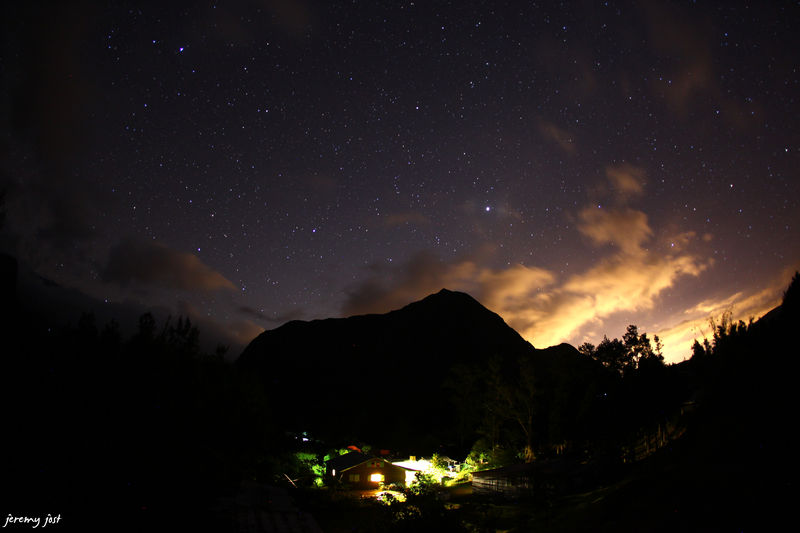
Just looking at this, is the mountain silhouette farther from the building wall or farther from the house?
the building wall

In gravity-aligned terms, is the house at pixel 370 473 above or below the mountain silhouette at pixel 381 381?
below

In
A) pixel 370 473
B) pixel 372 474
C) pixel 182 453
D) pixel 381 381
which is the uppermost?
pixel 381 381

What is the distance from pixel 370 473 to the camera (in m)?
50.1

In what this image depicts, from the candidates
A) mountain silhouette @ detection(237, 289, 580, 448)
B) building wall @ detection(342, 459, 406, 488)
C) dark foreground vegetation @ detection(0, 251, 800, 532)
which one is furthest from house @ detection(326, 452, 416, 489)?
mountain silhouette @ detection(237, 289, 580, 448)

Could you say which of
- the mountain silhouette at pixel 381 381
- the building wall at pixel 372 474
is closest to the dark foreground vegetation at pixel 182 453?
the building wall at pixel 372 474

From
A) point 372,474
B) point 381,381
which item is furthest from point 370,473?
point 381,381

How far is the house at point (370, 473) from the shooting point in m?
49.4

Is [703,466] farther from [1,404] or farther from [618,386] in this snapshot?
[618,386]

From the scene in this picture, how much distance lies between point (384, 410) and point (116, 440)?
447 feet

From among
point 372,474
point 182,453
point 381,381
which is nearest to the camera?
point 182,453

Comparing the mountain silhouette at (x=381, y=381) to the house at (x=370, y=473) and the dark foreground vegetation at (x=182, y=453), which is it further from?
the dark foreground vegetation at (x=182, y=453)

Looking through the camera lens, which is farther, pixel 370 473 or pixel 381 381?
Answer: pixel 381 381

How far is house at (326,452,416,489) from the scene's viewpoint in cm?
4941

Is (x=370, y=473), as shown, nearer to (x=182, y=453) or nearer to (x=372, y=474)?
(x=372, y=474)
